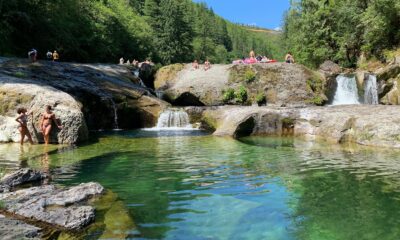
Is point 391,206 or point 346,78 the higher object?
point 346,78

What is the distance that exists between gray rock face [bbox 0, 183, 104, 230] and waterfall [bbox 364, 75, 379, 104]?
79.5 ft

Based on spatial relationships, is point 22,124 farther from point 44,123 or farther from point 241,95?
point 241,95

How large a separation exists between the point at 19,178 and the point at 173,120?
14.6 m

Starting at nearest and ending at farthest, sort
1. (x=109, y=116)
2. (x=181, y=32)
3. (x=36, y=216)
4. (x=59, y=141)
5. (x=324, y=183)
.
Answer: (x=36, y=216), (x=324, y=183), (x=59, y=141), (x=109, y=116), (x=181, y=32)

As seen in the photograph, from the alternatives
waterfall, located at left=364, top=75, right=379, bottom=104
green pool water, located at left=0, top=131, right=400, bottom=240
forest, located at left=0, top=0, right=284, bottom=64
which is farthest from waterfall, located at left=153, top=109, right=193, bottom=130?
forest, located at left=0, top=0, right=284, bottom=64

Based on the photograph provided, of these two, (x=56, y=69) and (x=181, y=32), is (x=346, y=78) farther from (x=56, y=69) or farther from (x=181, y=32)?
(x=181, y=32)

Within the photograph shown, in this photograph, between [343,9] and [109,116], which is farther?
[343,9]

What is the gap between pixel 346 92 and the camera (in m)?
28.8

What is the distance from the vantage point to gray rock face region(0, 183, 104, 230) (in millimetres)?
6379

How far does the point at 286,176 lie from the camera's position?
10359 mm

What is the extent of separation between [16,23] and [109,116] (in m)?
18.8

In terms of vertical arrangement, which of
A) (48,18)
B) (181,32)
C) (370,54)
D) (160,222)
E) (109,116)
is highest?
(181,32)

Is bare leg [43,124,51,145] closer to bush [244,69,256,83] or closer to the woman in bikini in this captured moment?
the woman in bikini

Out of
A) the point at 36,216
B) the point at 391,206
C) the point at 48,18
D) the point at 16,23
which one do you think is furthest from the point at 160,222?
the point at 48,18
